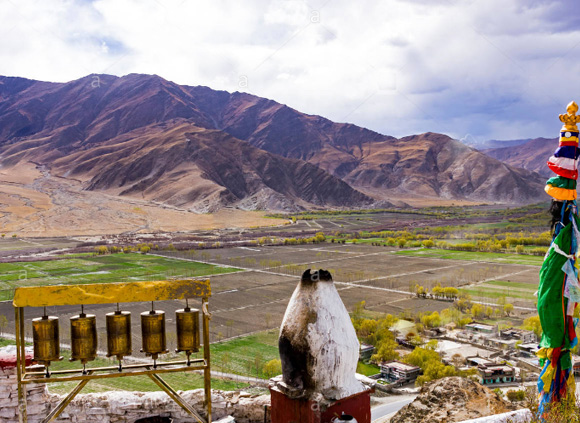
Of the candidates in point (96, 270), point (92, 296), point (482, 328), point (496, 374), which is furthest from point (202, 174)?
point (92, 296)

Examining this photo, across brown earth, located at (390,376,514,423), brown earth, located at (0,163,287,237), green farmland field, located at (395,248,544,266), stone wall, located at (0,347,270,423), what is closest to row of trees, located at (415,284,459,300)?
green farmland field, located at (395,248,544,266)

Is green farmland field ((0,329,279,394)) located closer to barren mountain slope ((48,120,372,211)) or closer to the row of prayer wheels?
the row of prayer wheels

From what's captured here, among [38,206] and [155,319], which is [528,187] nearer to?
[38,206]

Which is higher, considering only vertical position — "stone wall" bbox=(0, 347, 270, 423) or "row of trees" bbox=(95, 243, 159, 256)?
"stone wall" bbox=(0, 347, 270, 423)

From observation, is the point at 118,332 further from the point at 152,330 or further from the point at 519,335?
the point at 519,335

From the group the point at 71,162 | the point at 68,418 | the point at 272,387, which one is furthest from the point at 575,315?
the point at 71,162
